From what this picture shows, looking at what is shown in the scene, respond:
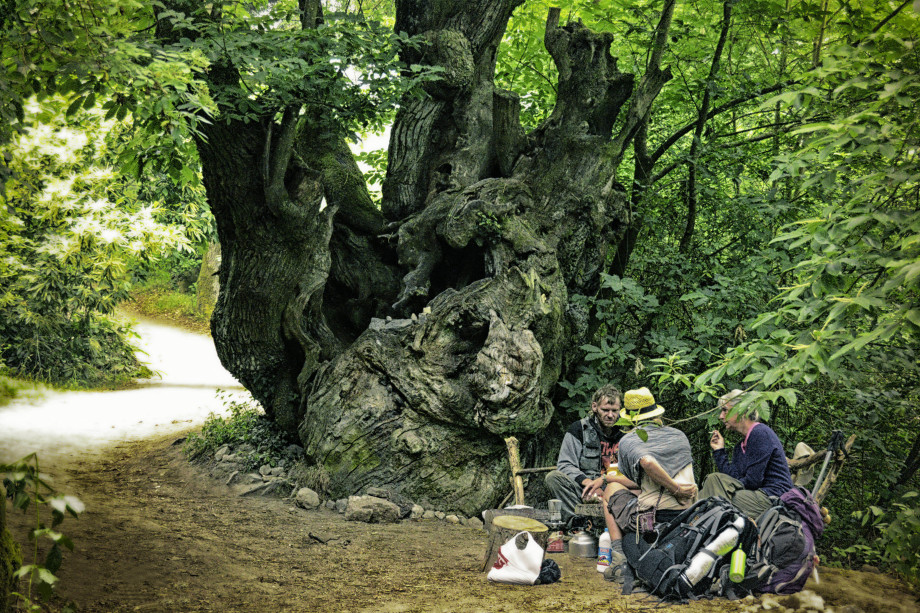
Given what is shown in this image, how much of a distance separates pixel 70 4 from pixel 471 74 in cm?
504

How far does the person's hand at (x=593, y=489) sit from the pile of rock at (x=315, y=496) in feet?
5.23

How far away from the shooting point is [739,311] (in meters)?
7.58

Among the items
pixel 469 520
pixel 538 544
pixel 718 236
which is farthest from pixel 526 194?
pixel 538 544

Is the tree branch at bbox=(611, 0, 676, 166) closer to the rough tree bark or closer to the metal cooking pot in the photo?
the rough tree bark

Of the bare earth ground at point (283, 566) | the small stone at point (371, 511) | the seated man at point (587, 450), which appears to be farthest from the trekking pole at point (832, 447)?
the small stone at point (371, 511)

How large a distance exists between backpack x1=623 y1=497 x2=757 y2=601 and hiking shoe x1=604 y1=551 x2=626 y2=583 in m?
0.32

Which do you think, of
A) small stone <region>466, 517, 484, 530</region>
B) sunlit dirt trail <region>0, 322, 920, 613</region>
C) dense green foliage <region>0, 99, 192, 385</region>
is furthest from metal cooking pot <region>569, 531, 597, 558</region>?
dense green foliage <region>0, 99, 192, 385</region>

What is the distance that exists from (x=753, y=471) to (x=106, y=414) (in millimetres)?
10602

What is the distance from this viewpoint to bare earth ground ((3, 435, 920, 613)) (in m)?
3.95

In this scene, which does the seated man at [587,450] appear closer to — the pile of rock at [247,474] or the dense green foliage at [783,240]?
the dense green foliage at [783,240]

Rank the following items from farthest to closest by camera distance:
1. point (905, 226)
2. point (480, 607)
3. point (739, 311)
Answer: point (739, 311) → point (480, 607) → point (905, 226)

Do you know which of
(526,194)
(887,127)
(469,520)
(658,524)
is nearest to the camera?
(887,127)

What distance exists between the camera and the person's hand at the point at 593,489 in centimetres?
539

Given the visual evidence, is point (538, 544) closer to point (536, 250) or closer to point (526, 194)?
point (536, 250)
